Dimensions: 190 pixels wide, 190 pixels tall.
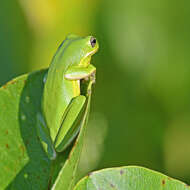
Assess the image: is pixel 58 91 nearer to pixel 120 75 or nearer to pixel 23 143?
pixel 23 143

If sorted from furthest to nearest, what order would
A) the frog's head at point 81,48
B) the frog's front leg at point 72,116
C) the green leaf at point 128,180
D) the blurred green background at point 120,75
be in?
the blurred green background at point 120,75, the frog's head at point 81,48, the frog's front leg at point 72,116, the green leaf at point 128,180

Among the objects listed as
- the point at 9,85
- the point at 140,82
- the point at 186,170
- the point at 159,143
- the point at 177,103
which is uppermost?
the point at 9,85

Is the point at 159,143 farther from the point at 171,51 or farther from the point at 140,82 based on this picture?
the point at 171,51

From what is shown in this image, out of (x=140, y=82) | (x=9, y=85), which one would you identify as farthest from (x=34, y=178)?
(x=140, y=82)

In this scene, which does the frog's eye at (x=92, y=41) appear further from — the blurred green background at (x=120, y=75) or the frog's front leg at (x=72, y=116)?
the blurred green background at (x=120, y=75)

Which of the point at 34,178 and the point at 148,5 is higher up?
the point at 148,5

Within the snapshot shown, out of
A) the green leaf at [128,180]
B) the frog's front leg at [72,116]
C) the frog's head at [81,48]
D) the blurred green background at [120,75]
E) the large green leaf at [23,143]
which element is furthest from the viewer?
the blurred green background at [120,75]

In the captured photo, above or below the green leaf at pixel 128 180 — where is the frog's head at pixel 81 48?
above

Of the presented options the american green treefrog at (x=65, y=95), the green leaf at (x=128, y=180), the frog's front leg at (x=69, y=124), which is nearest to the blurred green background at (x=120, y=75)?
the american green treefrog at (x=65, y=95)
